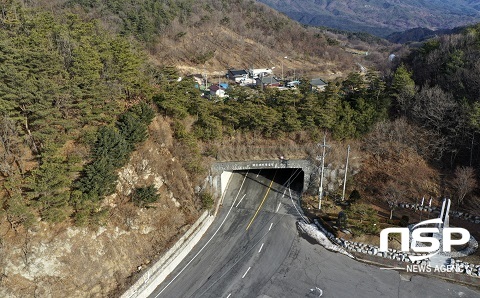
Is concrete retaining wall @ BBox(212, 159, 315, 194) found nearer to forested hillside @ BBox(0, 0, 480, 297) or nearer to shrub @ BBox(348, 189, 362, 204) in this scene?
forested hillside @ BBox(0, 0, 480, 297)

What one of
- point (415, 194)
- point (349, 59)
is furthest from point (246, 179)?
point (349, 59)

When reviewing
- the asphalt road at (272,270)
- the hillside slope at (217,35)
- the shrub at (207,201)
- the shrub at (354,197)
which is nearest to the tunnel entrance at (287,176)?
the asphalt road at (272,270)

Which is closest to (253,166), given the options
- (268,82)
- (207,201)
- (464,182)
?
(207,201)

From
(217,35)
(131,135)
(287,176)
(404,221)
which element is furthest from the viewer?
(217,35)

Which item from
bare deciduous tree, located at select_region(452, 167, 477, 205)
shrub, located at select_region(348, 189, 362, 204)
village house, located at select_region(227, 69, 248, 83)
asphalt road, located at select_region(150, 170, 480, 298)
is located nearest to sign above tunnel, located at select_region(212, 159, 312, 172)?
asphalt road, located at select_region(150, 170, 480, 298)

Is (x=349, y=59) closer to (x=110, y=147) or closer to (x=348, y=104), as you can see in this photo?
(x=348, y=104)

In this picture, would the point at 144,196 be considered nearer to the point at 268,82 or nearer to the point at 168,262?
the point at 168,262
